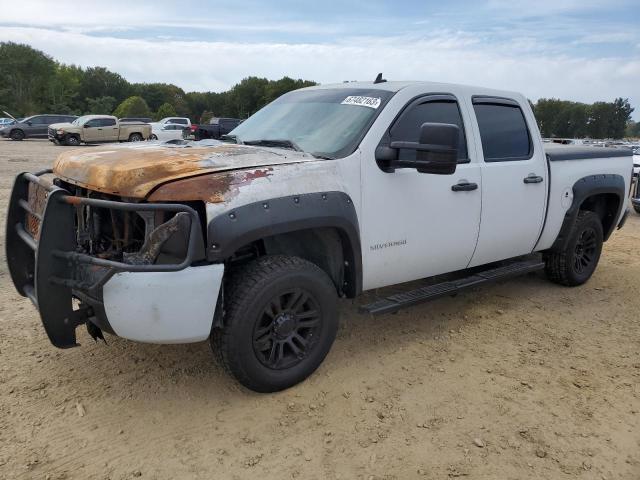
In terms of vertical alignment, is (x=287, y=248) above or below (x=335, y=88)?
below

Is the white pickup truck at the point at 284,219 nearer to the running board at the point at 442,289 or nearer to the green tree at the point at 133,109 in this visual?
the running board at the point at 442,289

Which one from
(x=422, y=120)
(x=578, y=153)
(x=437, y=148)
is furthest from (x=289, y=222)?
(x=578, y=153)

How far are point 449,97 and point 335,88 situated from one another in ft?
2.85

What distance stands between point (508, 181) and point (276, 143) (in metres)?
1.90

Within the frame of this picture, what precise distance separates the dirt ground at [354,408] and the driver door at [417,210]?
0.65 metres

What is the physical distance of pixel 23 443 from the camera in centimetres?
279

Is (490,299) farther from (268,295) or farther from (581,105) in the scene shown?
(581,105)

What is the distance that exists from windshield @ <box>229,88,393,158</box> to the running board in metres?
1.07

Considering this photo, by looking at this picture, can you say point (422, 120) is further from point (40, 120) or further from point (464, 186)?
point (40, 120)

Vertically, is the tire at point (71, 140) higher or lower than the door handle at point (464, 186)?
lower

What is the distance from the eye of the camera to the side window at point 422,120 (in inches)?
146

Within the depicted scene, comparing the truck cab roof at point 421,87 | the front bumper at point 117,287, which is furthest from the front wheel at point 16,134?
the front bumper at point 117,287

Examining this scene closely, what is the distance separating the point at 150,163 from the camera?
113 inches

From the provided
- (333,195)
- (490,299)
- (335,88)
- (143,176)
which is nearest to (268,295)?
(333,195)
